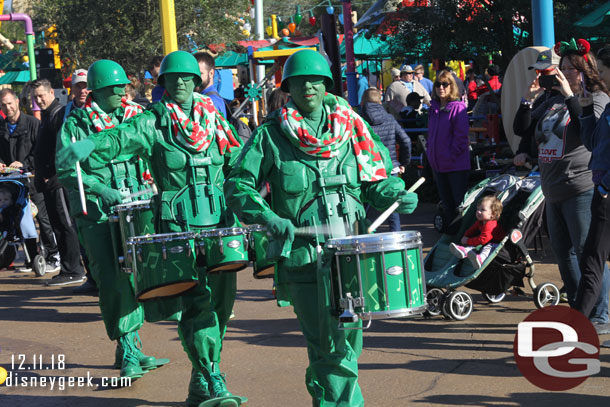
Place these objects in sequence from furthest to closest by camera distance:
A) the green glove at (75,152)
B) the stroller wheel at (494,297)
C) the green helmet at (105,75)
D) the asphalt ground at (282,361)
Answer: the stroller wheel at (494,297) < the green helmet at (105,75) < the asphalt ground at (282,361) < the green glove at (75,152)

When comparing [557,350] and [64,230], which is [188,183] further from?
[64,230]

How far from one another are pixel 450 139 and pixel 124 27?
82.4 ft

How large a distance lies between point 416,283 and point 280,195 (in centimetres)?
87

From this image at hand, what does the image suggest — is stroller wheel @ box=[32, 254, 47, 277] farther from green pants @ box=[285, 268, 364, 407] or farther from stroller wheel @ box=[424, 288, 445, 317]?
green pants @ box=[285, 268, 364, 407]

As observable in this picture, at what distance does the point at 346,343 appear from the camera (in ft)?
16.3

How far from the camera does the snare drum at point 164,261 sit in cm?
570

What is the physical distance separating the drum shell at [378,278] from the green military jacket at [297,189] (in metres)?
0.36

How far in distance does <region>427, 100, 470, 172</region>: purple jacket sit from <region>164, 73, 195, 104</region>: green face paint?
197 inches

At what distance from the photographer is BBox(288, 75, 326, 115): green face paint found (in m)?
5.05

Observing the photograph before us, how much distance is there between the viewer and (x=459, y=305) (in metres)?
8.05


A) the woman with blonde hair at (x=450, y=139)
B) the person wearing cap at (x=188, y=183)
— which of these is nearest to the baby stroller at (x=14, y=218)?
the woman with blonde hair at (x=450, y=139)

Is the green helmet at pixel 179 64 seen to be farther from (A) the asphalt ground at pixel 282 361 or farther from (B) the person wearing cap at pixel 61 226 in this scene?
(B) the person wearing cap at pixel 61 226

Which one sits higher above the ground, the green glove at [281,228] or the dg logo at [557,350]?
the green glove at [281,228]

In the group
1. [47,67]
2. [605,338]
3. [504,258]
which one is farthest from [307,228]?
A: [47,67]
